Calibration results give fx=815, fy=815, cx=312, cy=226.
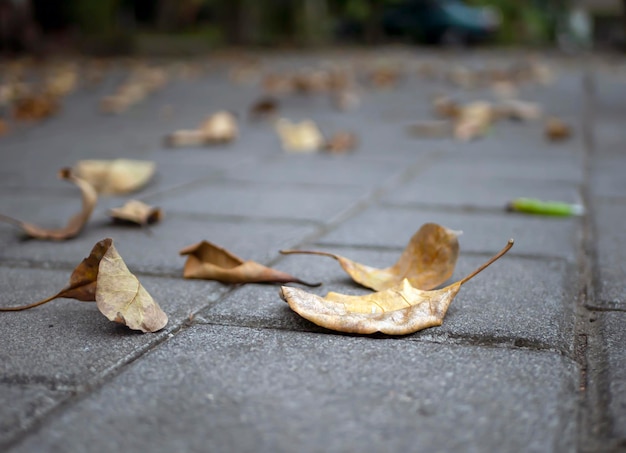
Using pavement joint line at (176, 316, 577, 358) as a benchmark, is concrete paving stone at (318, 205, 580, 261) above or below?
below

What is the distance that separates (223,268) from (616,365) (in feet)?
2.18

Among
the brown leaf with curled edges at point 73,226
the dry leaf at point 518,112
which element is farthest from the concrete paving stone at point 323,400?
the dry leaf at point 518,112

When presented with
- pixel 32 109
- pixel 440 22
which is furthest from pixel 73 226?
pixel 440 22

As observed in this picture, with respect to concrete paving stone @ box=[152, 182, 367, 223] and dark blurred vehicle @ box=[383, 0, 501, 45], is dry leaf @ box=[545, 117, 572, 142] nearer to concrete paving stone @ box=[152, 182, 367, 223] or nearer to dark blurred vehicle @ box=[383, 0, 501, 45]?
concrete paving stone @ box=[152, 182, 367, 223]

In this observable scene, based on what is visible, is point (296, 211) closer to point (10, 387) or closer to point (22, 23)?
point (10, 387)

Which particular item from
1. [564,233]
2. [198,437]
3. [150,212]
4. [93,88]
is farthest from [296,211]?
[93,88]

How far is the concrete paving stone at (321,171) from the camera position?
8.39 feet

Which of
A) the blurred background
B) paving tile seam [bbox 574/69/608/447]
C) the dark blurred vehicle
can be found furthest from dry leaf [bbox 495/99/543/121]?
the dark blurred vehicle

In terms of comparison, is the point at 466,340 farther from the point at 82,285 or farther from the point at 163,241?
the point at 163,241

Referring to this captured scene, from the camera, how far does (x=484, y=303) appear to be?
1.26 meters

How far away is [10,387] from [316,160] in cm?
217

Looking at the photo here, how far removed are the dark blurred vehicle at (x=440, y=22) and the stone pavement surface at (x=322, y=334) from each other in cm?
1882

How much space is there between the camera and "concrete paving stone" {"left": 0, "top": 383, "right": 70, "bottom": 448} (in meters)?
0.83

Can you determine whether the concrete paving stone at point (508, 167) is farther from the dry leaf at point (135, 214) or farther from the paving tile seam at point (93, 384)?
the paving tile seam at point (93, 384)
